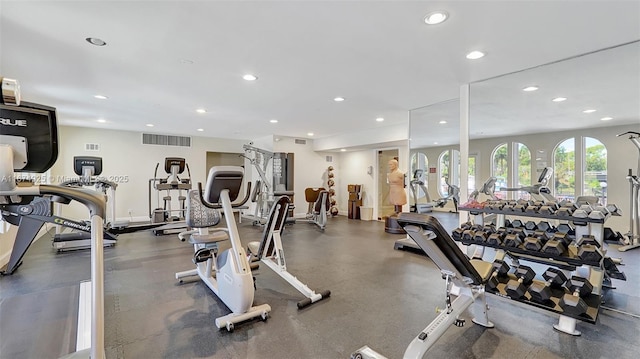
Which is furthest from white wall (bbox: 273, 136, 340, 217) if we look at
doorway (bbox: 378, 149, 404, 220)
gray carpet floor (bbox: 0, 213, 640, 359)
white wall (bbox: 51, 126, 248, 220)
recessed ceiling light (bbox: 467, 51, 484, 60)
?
recessed ceiling light (bbox: 467, 51, 484, 60)

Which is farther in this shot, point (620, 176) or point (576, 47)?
point (620, 176)

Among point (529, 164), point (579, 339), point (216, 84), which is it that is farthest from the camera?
point (216, 84)

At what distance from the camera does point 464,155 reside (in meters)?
4.00

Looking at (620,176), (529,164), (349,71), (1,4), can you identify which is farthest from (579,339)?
(1,4)

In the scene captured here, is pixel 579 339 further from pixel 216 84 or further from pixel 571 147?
pixel 216 84

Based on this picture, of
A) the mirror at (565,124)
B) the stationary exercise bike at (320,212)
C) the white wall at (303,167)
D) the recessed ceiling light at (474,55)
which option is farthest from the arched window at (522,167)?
the white wall at (303,167)

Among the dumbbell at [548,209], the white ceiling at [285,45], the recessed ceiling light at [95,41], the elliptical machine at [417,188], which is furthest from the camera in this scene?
the elliptical machine at [417,188]

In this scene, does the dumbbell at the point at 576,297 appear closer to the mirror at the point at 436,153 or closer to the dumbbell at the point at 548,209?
the dumbbell at the point at 548,209

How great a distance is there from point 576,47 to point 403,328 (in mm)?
2989

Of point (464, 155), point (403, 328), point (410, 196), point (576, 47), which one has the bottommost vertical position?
point (403, 328)

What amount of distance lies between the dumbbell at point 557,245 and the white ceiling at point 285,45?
5.80 feet

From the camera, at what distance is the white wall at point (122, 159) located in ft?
24.0

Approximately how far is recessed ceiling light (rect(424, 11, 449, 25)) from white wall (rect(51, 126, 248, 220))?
321 inches

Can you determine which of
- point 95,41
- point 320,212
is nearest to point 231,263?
point 95,41
